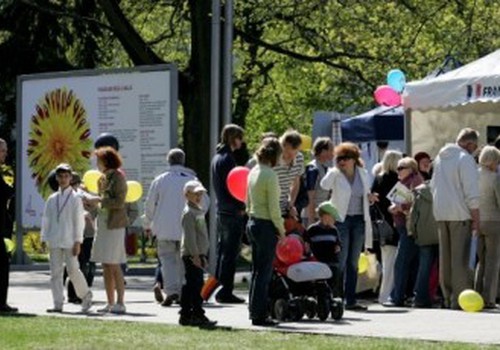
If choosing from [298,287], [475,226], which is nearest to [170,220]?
[298,287]

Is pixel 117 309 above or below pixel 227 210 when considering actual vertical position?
below

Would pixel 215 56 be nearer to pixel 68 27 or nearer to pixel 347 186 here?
pixel 347 186

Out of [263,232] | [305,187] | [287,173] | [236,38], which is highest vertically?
[236,38]

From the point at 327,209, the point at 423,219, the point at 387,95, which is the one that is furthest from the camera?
the point at 387,95

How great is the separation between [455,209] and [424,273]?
3.11 feet

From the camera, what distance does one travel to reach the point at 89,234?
2081cm

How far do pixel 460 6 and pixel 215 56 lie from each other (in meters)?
11.2

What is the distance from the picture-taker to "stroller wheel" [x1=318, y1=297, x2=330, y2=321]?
1752 cm

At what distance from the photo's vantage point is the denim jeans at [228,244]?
1998 cm

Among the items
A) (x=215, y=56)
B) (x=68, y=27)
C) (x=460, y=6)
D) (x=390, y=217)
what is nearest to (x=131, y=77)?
(x=215, y=56)

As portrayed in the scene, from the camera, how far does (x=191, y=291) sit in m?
17.1

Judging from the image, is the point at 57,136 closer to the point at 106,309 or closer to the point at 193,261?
the point at 106,309

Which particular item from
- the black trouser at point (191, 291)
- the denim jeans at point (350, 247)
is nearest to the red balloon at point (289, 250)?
the black trouser at point (191, 291)

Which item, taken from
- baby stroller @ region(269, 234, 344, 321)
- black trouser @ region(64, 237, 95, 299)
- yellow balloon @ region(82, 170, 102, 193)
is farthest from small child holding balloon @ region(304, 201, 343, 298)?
black trouser @ region(64, 237, 95, 299)
